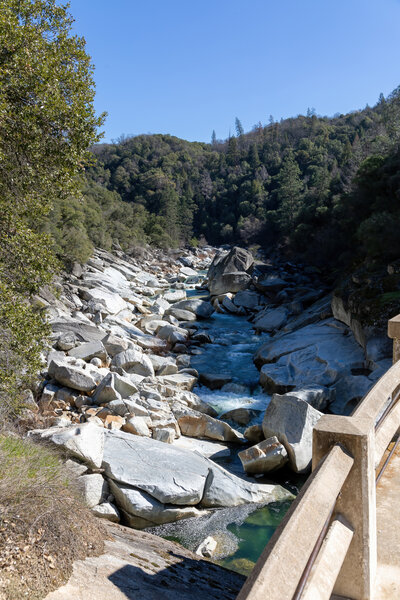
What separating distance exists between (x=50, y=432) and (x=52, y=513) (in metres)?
3.17

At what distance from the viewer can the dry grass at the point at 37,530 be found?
11.0ft

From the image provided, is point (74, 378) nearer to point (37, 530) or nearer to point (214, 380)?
point (214, 380)

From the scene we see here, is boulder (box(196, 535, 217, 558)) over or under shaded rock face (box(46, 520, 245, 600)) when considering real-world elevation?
under

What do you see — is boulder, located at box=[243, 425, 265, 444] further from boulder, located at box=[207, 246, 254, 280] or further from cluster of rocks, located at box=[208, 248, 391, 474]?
boulder, located at box=[207, 246, 254, 280]

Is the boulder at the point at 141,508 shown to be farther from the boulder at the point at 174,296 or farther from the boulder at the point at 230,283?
the boulder at the point at 230,283

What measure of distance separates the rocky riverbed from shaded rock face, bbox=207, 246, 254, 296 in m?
2.96

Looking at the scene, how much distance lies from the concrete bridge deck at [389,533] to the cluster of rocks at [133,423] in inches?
172

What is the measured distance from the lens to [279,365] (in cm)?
1450

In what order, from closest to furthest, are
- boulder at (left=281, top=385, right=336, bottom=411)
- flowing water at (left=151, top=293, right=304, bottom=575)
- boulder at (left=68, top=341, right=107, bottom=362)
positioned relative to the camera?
flowing water at (left=151, top=293, right=304, bottom=575) → boulder at (left=281, top=385, right=336, bottom=411) → boulder at (left=68, top=341, right=107, bottom=362)

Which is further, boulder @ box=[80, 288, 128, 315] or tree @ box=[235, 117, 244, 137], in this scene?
tree @ box=[235, 117, 244, 137]

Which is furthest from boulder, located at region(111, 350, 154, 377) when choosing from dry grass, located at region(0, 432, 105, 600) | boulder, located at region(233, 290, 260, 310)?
boulder, located at region(233, 290, 260, 310)

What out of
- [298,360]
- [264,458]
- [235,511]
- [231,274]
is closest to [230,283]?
[231,274]

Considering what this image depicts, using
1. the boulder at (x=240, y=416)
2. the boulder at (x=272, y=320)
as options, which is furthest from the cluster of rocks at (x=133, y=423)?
the boulder at (x=272, y=320)

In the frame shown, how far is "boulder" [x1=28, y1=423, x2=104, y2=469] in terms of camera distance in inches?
261
